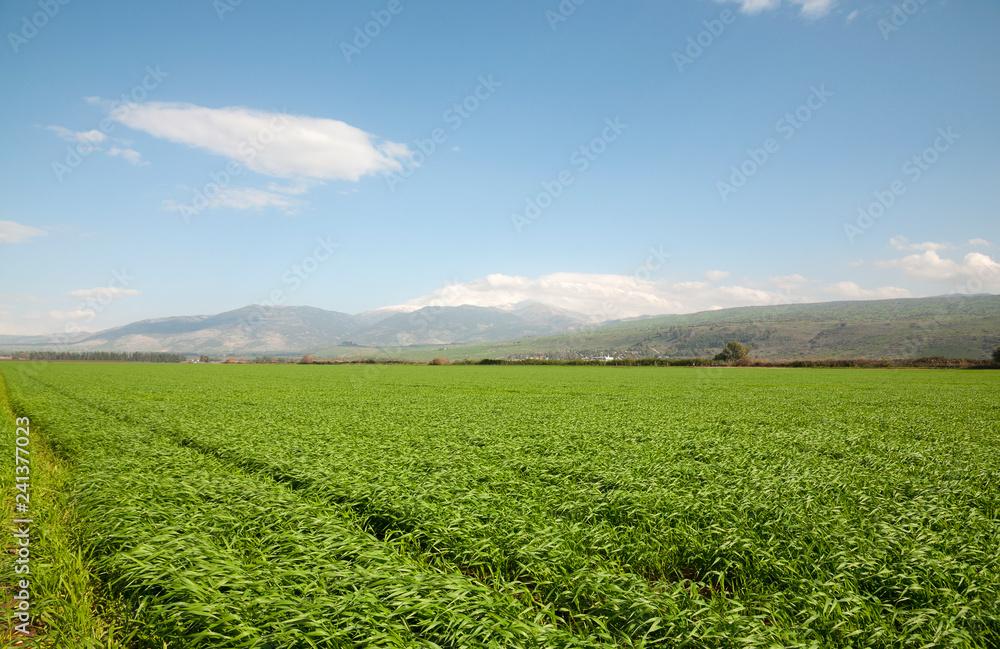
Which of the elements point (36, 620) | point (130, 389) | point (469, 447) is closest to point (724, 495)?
point (469, 447)

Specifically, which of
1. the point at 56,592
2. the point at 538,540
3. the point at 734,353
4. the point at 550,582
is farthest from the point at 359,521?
the point at 734,353

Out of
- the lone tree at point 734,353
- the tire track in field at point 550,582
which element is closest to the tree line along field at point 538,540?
the tire track in field at point 550,582

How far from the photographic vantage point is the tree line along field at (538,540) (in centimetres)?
448

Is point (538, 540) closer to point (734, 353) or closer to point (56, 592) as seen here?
point (56, 592)

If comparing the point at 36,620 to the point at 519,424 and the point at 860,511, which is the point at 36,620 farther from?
the point at 519,424

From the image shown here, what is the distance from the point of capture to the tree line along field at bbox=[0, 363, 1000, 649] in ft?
14.7

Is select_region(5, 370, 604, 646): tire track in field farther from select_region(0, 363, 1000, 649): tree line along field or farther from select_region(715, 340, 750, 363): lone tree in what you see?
select_region(715, 340, 750, 363): lone tree

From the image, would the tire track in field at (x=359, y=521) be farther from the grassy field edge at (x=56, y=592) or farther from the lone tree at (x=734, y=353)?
the lone tree at (x=734, y=353)

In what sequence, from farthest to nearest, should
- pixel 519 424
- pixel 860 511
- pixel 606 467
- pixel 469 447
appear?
pixel 519 424, pixel 469 447, pixel 606 467, pixel 860 511

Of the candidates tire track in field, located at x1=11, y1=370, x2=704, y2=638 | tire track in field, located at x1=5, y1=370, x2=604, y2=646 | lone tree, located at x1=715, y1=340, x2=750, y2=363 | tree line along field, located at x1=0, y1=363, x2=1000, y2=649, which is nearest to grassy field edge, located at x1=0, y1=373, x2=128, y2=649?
tree line along field, located at x1=0, y1=363, x2=1000, y2=649

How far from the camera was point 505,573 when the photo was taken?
19.5 feet

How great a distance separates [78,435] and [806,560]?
19368 millimetres

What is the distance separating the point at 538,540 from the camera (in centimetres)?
629

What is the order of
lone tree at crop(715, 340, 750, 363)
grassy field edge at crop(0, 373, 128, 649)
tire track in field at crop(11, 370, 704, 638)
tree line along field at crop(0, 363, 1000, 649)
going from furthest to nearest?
lone tree at crop(715, 340, 750, 363), grassy field edge at crop(0, 373, 128, 649), tire track in field at crop(11, 370, 704, 638), tree line along field at crop(0, 363, 1000, 649)
